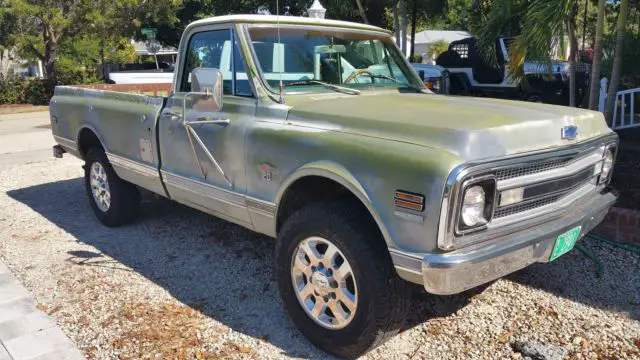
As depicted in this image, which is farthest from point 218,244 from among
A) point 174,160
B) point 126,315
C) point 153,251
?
point 126,315

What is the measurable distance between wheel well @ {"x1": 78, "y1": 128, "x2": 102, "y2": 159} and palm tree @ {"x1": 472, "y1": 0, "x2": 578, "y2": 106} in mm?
4722

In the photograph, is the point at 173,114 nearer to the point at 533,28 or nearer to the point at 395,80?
the point at 395,80

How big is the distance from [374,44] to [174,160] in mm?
1875

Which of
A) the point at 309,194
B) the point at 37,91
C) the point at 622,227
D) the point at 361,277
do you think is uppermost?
the point at 309,194

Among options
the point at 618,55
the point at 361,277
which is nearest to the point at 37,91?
the point at 618,55

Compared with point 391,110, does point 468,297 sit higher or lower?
lower

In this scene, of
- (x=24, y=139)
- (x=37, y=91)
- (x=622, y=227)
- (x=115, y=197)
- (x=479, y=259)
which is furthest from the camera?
(x=37, y=91)

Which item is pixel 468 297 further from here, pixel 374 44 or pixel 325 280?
pixel 374 44

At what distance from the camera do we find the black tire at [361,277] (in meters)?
2.85

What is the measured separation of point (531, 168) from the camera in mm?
2842

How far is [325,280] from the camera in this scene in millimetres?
3117

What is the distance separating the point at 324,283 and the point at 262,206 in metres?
0.71

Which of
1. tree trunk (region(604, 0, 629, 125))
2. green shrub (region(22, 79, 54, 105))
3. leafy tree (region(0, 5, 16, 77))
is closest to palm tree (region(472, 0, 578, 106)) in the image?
tree trunk (region(604, 0, 629, 125))

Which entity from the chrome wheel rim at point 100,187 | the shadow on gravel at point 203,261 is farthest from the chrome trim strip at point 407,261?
the chrome wheel rim at point 100,187
